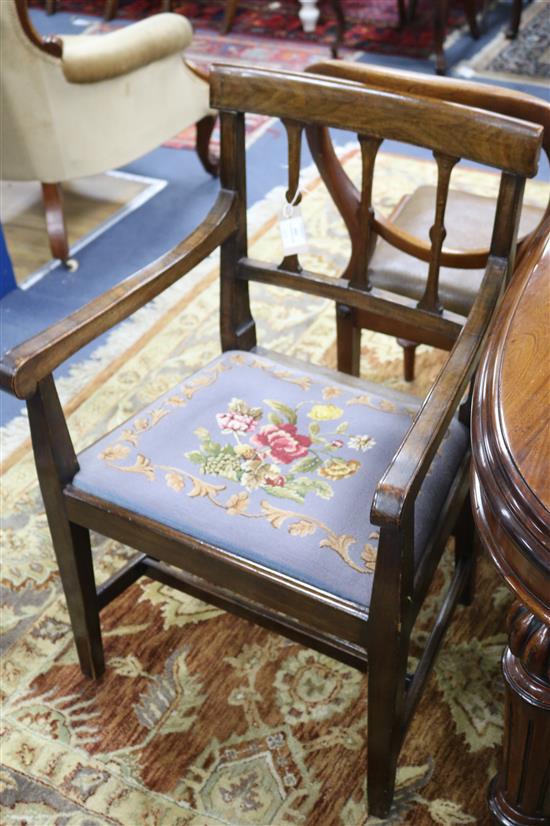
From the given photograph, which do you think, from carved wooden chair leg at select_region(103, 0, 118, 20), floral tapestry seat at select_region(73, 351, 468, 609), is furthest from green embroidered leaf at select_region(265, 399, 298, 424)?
carved wooden chair leg at select_region(103, 0, 118, 20)

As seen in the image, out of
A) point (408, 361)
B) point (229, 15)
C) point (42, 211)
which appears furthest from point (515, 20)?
point (408, 361)

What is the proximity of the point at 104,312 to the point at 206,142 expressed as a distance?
2.18 m

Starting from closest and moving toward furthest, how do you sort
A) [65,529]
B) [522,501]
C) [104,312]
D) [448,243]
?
[522,501], [104,312], [65,529], [448,243]

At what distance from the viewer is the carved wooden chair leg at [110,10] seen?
16.2 ft

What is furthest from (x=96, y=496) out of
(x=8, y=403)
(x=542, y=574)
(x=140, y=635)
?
(x=8, y=403)

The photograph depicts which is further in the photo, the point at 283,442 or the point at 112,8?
the point at 112,8

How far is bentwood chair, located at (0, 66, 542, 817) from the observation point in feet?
4.30

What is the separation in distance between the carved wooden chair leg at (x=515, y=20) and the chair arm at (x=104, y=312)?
3574 millimetres

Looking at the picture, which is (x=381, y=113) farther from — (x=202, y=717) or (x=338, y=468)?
(x=202, y=717)

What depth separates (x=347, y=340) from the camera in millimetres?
2008

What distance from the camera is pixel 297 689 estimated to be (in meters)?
1.74

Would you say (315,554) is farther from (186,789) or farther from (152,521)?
(186,789)

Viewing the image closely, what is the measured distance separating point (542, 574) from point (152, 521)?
0.68 metres

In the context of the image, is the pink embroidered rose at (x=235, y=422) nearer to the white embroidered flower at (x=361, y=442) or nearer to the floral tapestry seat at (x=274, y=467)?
the floral tapestry seat at (x=274, y=467)
